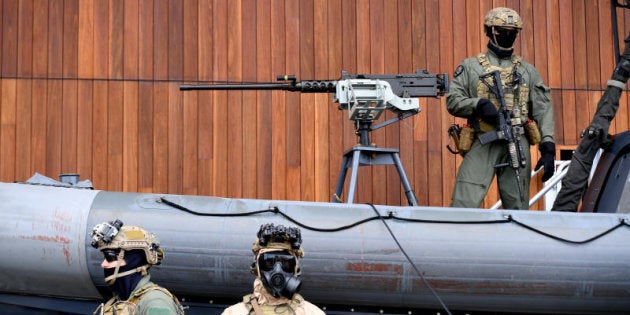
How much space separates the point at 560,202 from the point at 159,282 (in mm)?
2640

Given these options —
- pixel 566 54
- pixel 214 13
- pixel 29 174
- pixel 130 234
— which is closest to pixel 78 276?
pixel 130 234

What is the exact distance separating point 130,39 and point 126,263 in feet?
14.0

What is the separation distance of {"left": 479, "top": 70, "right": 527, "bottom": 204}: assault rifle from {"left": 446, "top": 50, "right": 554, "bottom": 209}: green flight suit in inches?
2.4

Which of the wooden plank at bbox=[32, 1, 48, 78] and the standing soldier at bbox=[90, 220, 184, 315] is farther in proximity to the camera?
the wooden plank at bbox=[32, 1, 48, 78]

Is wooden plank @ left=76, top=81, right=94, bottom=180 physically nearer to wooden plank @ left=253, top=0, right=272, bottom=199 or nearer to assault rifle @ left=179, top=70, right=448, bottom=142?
wooden plank @ left=253, top=0, right=272, bottom=199

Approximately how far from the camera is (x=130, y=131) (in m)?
8.64

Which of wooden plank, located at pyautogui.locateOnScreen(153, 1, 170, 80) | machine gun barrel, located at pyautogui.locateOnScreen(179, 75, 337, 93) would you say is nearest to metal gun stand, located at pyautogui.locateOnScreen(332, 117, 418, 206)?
machine gun barrel, located at pyautogui.locateOnScreen(179, 75, 337, 93)

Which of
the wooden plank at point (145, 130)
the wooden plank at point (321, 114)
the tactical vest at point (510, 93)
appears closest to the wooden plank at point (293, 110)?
the wooden plank at point (321, 114)

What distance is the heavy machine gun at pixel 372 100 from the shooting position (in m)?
6.68

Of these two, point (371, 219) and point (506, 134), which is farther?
point (506, 134)

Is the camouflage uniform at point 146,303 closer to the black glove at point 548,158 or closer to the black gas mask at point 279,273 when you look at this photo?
the black gas mask at point 279,273

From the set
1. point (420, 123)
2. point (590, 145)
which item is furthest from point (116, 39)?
point (590, 145)

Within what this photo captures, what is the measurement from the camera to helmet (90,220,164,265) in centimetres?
474

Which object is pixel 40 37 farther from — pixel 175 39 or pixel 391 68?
pixel 391 68
